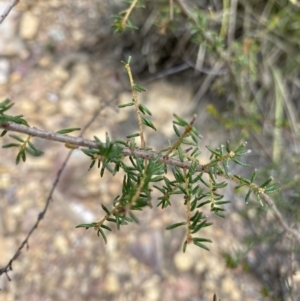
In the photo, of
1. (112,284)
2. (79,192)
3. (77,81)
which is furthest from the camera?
(77,81)

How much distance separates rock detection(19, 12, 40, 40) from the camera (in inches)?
62.8

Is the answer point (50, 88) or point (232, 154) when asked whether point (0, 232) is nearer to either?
point (50, 88)

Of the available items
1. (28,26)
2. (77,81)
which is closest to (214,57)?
(77,81)

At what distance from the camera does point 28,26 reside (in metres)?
1.61

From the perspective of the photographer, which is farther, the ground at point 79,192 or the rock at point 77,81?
the rock at point 77,81

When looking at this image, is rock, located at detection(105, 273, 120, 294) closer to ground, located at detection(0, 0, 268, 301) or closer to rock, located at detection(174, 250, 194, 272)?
ground, located at detection(0, 0, 268, 301)

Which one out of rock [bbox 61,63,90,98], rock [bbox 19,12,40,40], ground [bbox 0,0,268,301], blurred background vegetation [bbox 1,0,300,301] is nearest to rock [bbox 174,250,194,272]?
ground [bbox 0,0,268,301]

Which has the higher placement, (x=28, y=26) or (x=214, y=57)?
(x=214, y=57)

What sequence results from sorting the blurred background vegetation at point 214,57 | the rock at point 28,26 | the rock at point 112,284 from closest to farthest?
the rock at point 112,284 < the blurred background vegetation at point 214,57 < the rock at point 28,26

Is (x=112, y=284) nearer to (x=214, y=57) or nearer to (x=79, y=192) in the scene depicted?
(x=79, y=192)

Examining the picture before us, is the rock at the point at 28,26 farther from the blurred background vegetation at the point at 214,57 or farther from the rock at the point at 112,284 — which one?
the rock at the point at 112,284

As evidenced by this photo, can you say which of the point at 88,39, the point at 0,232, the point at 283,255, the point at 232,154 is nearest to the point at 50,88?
the point at 88,39

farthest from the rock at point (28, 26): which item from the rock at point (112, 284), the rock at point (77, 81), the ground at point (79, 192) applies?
the rock at point (112, 284)

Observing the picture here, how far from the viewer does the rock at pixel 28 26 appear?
5.24 ft
